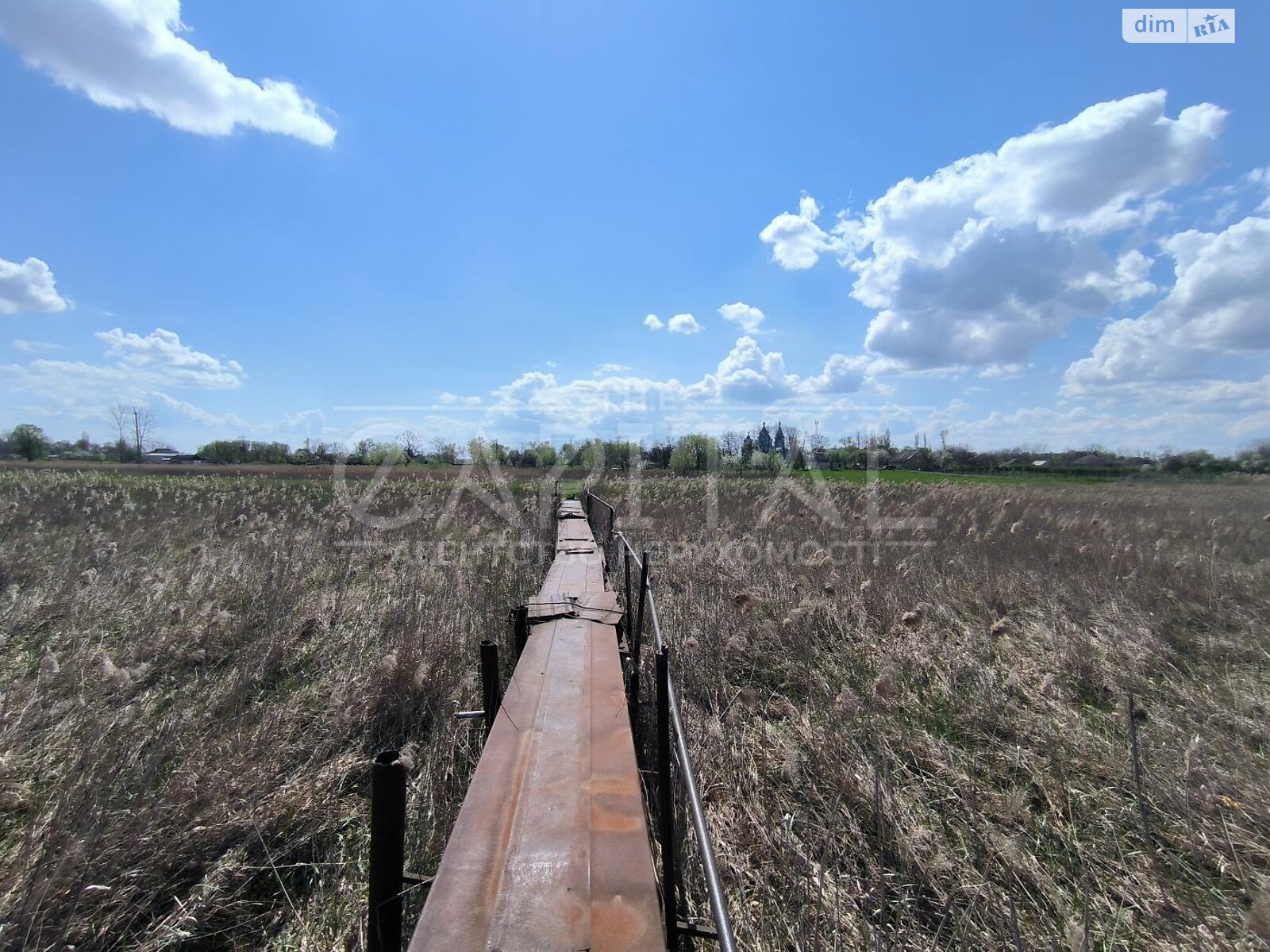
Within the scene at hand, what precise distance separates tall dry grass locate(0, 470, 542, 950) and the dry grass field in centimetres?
2

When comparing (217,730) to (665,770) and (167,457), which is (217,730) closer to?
(665,770)

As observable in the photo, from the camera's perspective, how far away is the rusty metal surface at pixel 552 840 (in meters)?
1.40

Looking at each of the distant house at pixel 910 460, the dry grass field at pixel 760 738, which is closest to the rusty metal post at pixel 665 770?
the dry grass field at pixel 760 738

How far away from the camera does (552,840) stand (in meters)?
1.73

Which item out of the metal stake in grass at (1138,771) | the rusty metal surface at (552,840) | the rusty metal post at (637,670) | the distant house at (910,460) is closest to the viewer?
the rusty metal surface at (552,840)

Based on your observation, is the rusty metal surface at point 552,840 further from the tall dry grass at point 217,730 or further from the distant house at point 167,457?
the distant house at point 167,457

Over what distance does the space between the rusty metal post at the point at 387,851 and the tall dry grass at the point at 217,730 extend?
1.56 m

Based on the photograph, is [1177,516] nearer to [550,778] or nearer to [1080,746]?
[1080,746]

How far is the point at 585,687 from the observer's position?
292cm

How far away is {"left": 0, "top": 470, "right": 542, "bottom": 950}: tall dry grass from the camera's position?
8.59 feet

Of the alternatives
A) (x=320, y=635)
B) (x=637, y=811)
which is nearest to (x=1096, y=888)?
(x=637, y=811)

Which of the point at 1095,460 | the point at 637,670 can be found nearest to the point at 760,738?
the point at 637,670

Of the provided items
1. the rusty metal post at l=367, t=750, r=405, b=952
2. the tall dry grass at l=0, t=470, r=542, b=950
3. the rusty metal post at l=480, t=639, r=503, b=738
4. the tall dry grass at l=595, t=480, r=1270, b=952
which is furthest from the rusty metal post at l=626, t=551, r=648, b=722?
the rusty metal post at l=367, t=750, r=405, b=952

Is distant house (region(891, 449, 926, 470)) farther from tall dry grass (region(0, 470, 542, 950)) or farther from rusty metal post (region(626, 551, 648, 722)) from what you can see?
rusty metal post (region(626, 551, 648, 722))
